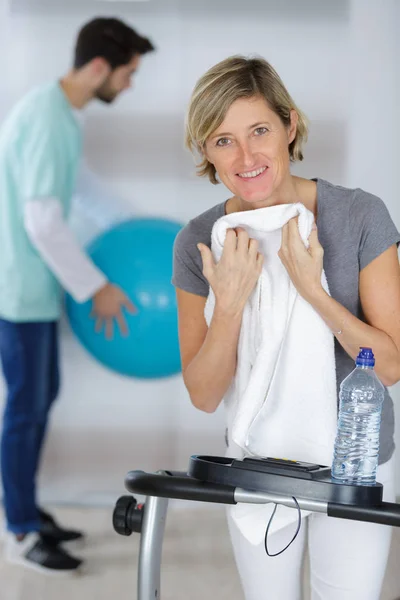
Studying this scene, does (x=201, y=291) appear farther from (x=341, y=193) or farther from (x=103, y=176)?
(x=103, y=176)

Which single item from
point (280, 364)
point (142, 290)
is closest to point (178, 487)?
point (280, 364)

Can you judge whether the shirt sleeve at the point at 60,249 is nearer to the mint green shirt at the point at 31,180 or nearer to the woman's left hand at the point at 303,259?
the mint green shirt at the point at 31,180

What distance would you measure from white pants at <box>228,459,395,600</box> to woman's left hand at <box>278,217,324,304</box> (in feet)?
1.12

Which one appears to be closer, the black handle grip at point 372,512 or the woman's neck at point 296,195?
the black handle grip at point 372,512

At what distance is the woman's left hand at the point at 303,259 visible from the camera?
1.15 meters

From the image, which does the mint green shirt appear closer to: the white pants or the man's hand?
the man's hand

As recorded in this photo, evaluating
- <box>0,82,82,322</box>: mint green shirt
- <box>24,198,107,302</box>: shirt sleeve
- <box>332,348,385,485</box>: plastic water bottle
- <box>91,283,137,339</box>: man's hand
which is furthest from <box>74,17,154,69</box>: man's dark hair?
<box>332,348,385,485</box>: plastic water bottle

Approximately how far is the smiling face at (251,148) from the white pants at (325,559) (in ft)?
1.63

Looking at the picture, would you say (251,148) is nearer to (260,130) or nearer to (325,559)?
(260,130)

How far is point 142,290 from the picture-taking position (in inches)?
99.3

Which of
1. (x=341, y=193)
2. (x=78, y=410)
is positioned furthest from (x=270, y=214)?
(x=78, y=410)

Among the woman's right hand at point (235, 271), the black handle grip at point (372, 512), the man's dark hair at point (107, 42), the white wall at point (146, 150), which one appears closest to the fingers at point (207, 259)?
the woman's right hand at point (235, 271)

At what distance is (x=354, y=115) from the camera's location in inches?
74.2

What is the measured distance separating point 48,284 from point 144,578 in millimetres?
1457
